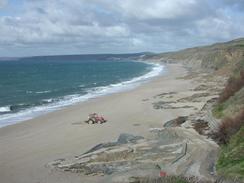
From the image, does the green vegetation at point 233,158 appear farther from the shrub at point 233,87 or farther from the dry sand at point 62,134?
the shrub at point 233,87

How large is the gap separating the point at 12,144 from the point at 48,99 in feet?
95.2

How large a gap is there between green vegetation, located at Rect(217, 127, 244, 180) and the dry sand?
6.47 m

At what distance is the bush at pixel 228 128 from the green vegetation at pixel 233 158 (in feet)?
3.26

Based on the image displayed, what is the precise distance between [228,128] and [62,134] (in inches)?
570

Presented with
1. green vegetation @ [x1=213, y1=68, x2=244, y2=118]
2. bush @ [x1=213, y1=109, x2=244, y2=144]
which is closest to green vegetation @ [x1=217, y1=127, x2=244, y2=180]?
bush @ [x1=213, y1=109, x2=244, y2=144]

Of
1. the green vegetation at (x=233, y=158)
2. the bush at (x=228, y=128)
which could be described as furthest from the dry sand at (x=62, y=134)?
the bush at (x=228, y=128)

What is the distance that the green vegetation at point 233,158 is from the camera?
47.6 ft

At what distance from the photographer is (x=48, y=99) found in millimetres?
57375

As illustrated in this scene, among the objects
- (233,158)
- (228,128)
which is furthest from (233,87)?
(233,158)

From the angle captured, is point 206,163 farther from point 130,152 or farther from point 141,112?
point 141,112

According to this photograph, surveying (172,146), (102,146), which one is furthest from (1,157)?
(172,146)

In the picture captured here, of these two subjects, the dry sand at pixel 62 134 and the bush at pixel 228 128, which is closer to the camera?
the bush at pixel 228 128

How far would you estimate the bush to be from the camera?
794 inches

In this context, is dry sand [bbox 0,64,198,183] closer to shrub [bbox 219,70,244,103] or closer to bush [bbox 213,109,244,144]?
shrub [bbox 219,70,244,103]
